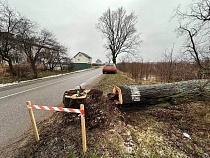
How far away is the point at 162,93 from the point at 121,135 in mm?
2021

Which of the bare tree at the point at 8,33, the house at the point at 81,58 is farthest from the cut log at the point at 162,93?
the house at the point at 81,58

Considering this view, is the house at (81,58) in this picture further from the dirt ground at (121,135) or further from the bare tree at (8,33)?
the dirt ground at (121,135)

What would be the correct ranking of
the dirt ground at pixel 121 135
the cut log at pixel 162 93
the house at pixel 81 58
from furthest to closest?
1. the house at pixel 81 58
2. the cut log at pixel 162 93
3. the dirt ground at pixel 121 135

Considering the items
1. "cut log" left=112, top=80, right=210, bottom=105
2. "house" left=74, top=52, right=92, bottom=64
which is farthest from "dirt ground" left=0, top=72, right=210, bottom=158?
"house" left=74, top=52, right=92, bottom=64

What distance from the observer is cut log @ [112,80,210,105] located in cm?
350

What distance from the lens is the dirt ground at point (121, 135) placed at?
2.17 metres

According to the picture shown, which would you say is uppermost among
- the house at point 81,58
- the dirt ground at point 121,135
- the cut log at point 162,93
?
the house at point 81,58

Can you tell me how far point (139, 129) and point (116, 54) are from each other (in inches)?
1274

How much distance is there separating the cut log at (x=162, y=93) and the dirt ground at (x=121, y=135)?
1.21 feet

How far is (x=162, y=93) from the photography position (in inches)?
148

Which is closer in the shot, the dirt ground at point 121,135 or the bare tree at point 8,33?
the dirt ground at point 121,135

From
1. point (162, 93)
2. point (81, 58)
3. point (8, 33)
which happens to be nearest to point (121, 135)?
point (162, 93)

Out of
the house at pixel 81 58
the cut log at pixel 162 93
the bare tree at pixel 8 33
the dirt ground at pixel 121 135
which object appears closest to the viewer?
the dirt ground at pixel 121 135

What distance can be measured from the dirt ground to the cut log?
37 cm
